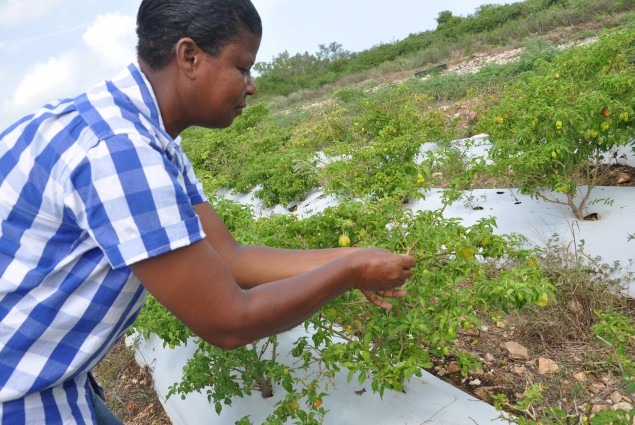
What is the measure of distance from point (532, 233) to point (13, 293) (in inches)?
132

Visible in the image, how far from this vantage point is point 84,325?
1067 millimetres

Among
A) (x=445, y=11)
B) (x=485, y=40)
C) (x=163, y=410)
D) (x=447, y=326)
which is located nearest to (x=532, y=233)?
(x=447, y=326)

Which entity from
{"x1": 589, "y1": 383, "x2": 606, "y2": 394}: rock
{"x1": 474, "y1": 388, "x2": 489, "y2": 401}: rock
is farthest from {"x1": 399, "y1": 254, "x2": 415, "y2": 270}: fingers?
{"x1": 589, "y1": 383, "x2": 606, "y2": 394}: rock

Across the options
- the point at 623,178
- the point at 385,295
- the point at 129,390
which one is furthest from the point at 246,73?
the point at 623,178

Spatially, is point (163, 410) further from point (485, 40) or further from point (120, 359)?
point (485, 40)

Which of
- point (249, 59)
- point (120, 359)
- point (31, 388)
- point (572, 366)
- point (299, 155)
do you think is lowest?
point (120, 359)

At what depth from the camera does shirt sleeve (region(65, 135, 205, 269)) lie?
910 millimetres

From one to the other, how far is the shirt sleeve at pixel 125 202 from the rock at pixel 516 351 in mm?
2297

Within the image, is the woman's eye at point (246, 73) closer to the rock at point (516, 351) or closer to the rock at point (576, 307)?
the rock at point (516, 351)

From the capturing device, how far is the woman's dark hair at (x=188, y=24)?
3.54 ft

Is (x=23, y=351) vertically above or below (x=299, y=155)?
above

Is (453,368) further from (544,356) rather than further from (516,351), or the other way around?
(544,356)

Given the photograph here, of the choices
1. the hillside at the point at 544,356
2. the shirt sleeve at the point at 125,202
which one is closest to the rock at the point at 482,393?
the hillside at the point at 544,356

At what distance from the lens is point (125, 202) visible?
911 millimetres
